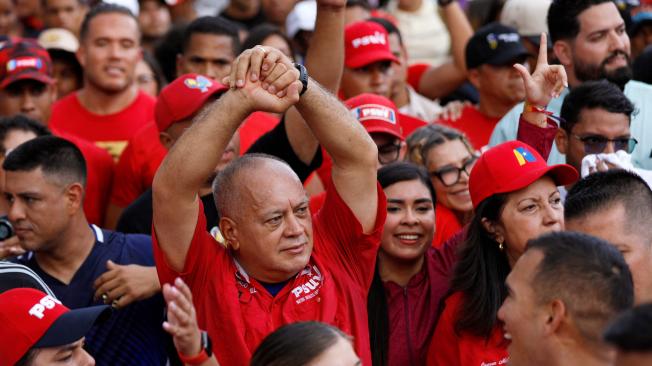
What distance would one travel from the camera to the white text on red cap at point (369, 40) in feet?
24.8

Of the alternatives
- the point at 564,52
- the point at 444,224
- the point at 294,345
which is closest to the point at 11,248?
the point at 444,224

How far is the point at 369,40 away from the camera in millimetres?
7566

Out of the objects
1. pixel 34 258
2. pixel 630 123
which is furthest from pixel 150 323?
pixel 630 123

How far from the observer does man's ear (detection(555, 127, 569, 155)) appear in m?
5.93

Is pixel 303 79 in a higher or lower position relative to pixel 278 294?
higher

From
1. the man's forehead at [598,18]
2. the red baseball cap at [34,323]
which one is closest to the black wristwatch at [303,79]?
the red baseball cap at [34,323]

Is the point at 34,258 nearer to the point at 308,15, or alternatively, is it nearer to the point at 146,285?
the point at 146,285

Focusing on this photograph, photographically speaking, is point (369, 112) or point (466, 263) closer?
point (466, 263)

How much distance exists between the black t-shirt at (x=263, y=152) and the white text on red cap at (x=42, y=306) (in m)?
1.16

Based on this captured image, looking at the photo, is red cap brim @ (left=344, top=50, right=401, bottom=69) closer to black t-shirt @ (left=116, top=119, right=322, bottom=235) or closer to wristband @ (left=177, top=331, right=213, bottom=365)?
black t-shirt @ (left=116, top=119, right=322, bottom=235)

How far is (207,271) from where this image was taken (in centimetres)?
458

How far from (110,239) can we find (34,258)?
39cm

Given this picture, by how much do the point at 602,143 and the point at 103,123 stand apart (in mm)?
3499

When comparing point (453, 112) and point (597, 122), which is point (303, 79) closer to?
point (597, 122)
